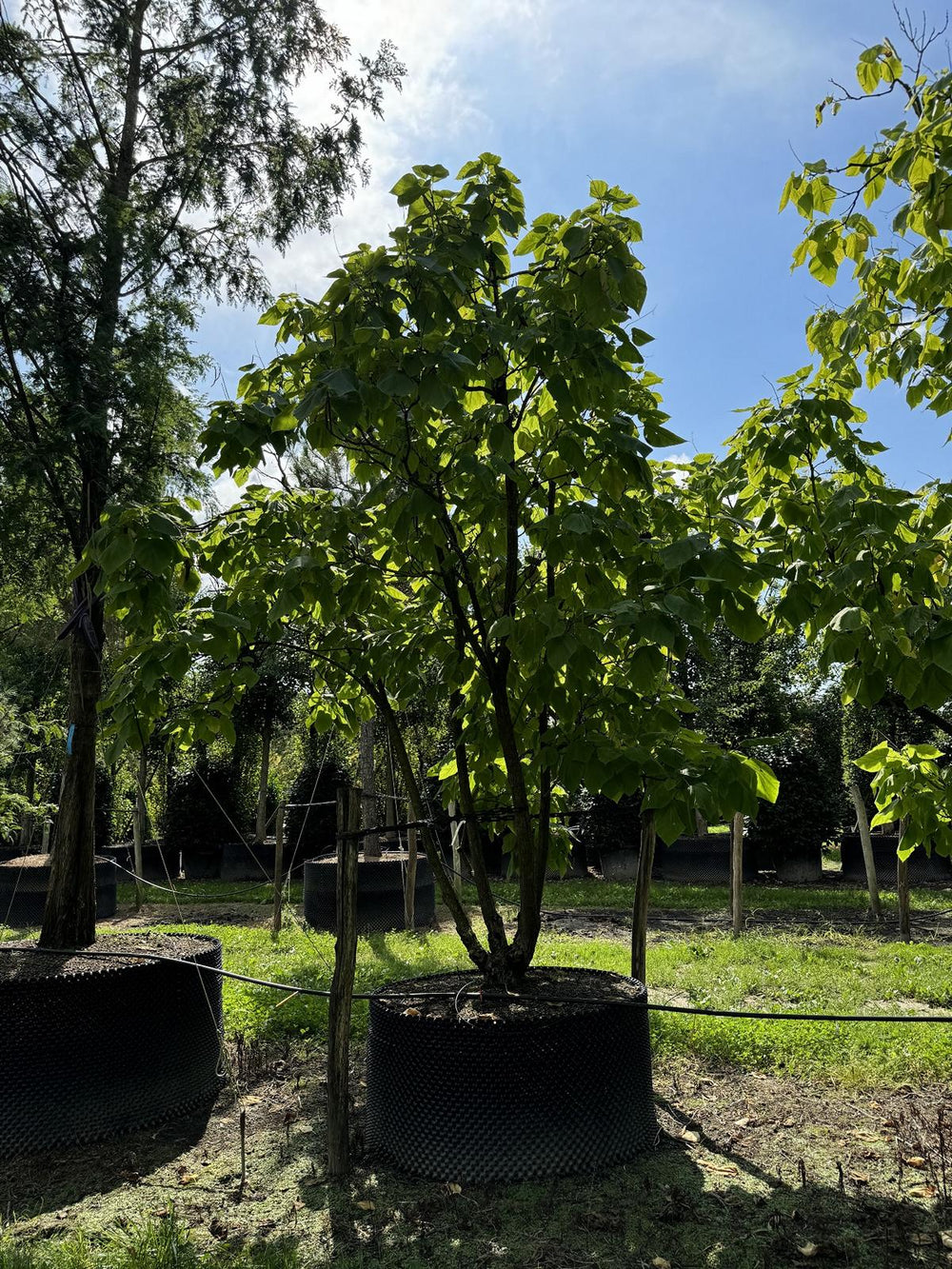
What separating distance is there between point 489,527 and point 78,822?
306 centimetres

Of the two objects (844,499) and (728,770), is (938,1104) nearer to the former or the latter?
(728,770)

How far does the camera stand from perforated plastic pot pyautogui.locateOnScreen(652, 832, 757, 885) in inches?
577

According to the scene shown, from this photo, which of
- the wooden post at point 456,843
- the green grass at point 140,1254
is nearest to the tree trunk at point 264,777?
the wooden post at point 456,843

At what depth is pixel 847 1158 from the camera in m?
3.48

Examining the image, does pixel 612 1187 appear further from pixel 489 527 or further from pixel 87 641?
pixel 87 641

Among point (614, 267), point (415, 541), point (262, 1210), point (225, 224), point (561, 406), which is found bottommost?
point (262, 1210)

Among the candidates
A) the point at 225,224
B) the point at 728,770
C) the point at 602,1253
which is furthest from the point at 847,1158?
the point at 225,224

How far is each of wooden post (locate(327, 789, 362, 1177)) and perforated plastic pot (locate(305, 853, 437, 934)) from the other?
6533 millimetres

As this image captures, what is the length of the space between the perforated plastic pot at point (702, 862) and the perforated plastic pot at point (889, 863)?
168 centimetres

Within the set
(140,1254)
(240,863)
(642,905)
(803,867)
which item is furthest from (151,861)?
(140,1254)

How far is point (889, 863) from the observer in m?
14.1

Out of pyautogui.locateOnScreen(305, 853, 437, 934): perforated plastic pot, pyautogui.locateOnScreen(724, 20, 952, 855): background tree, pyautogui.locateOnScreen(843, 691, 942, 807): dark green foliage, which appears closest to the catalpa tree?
pyautogui.locateOnScreen(724, 20, 952, 855): background tree

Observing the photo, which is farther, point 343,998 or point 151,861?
point 151,861

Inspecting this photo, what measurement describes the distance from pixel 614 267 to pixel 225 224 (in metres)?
4.29
